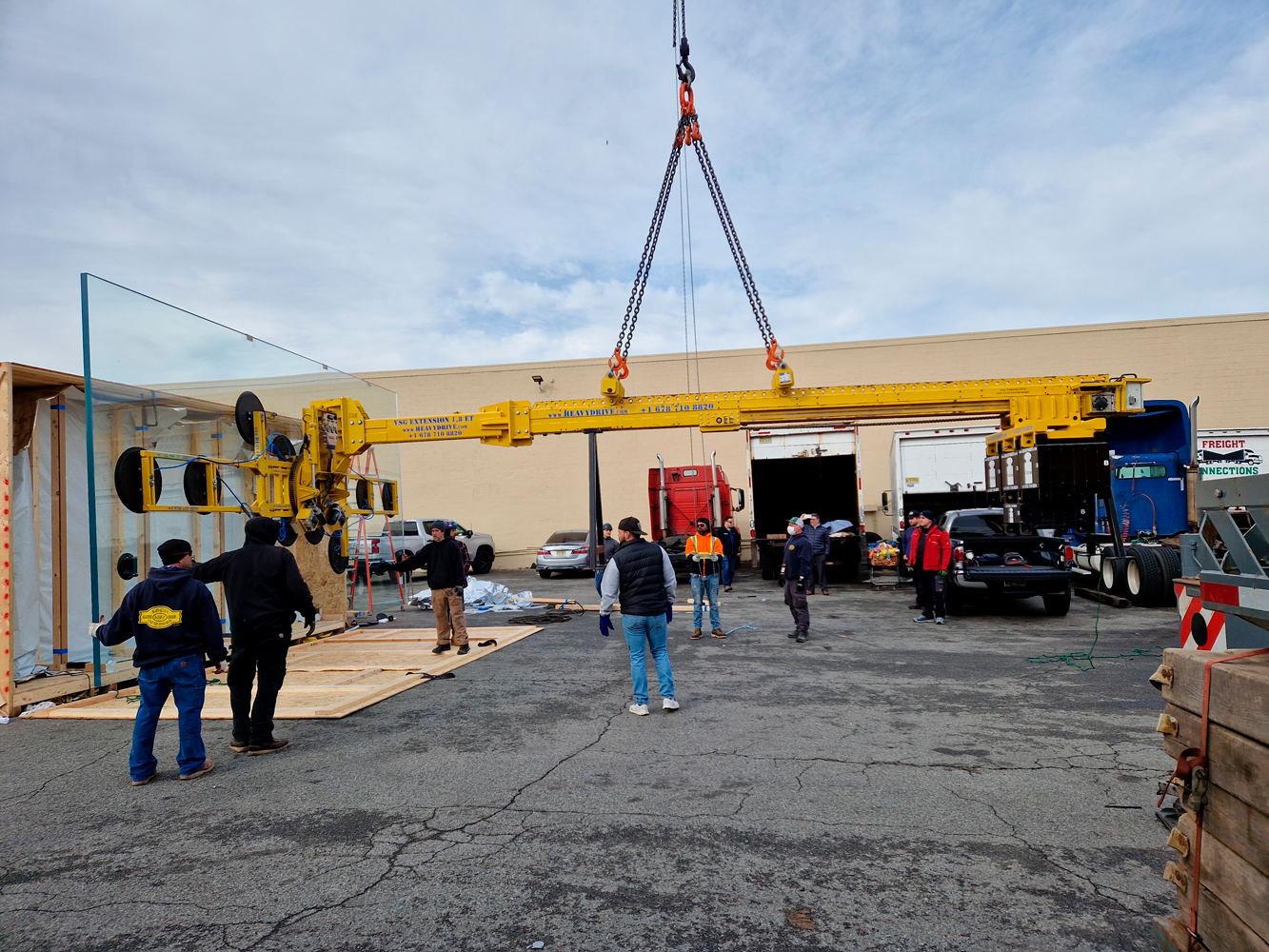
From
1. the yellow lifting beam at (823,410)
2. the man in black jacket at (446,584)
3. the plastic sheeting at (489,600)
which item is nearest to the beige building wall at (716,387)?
the plastic sheeting at (489,600)

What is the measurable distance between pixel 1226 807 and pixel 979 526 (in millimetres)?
12734

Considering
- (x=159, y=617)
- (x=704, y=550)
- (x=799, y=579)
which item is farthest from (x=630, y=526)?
(x=799, y=579)

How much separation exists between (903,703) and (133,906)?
5.80 metres

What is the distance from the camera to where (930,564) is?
11789 mm

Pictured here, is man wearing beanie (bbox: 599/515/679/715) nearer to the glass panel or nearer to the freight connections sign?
the glass panel

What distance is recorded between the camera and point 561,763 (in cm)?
545

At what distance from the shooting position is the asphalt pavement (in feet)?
10.9

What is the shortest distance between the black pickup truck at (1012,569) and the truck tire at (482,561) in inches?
582

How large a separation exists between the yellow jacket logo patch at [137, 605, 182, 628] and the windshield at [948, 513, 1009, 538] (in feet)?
40.2

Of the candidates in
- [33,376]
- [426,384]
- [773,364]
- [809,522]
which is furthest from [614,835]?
[426,384]

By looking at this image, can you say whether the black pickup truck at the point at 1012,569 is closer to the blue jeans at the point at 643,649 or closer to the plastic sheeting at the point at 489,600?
the blue jeans at the point at 643,649

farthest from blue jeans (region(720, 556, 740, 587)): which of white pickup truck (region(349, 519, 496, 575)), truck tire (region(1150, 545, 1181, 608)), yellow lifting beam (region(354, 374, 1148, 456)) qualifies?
truck tire (region(1150, 545, 1181, 608))

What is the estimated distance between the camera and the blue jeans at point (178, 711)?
5355 mm

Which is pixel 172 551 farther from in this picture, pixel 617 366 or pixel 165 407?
pixel 617 366
